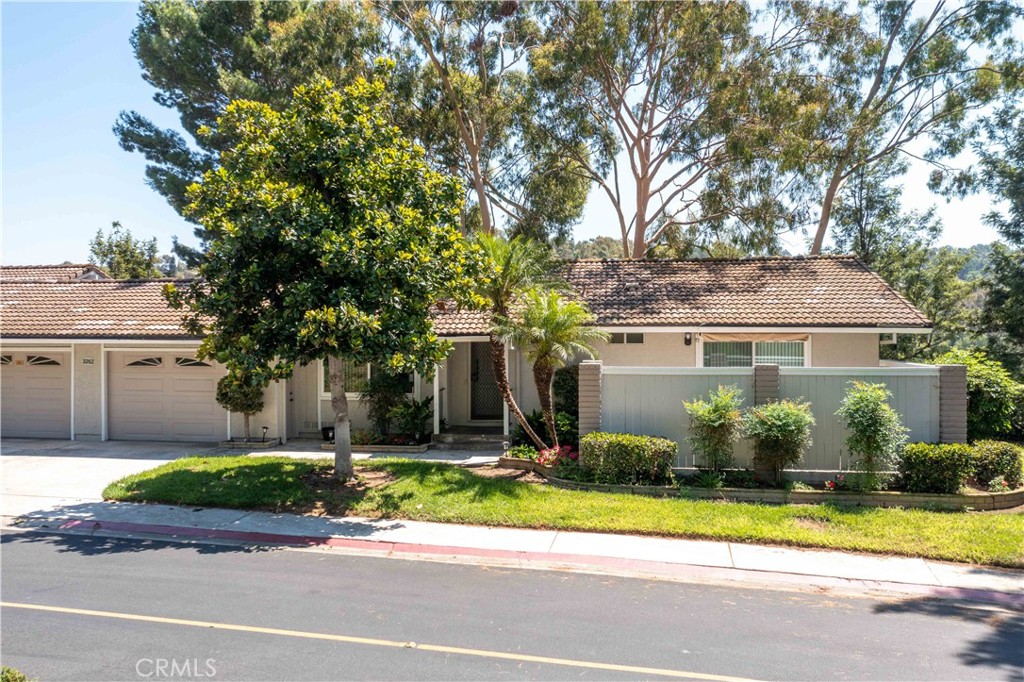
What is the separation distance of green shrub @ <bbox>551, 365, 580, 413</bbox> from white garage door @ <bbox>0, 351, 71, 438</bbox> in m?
12.6

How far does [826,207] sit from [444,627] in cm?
2443

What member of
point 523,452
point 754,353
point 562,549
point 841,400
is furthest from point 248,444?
point 841,400

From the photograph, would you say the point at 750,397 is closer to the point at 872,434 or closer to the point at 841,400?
the point at 841,400

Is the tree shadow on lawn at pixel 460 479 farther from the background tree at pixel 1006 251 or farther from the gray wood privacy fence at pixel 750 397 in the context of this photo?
the background tree at pixel 1006 251

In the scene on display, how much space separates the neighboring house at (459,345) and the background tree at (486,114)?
9.06 meters

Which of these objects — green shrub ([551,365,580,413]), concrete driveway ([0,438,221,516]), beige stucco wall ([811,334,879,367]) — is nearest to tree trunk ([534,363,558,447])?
green shrub ([551,365,580,413])

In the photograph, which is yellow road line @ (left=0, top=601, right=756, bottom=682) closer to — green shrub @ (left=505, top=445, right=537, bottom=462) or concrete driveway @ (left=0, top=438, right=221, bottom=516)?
concrete driveway @ (left=0, top=438, right=221, bottom=516)

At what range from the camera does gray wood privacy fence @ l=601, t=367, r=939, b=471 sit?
11.3 metres

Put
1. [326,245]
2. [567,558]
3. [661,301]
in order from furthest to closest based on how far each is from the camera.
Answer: [661,301]
[326,245]
[567,558]

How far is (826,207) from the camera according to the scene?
25578 millimetres

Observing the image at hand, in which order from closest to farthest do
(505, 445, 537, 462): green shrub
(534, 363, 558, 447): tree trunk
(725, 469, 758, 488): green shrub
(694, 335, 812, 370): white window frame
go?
(725, 469, 758, 488): green shrub → (534, 363, 558, 447): tree trunk → (505, 445, 537, 462): green shrub → (694, 335, 812, 370): white window frame

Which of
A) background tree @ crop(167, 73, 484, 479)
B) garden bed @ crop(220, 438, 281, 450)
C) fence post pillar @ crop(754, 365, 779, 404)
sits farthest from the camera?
garden bed @ crop(220, 438, 281, 450)

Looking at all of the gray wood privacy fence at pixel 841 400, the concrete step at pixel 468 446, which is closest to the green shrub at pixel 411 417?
the concrete step at pixel 468 446

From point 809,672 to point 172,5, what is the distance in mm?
27497
